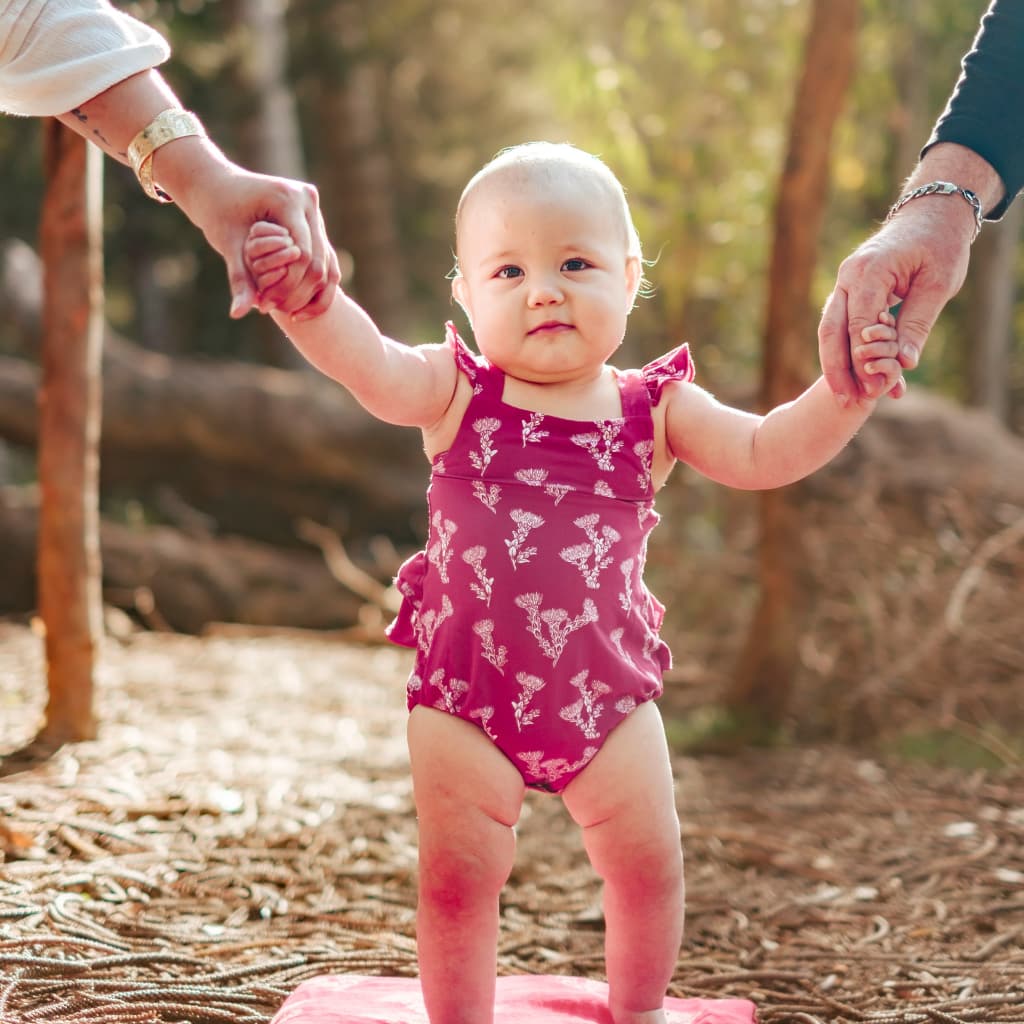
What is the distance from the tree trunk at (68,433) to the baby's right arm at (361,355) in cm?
207

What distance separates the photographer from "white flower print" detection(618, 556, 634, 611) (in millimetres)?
2035

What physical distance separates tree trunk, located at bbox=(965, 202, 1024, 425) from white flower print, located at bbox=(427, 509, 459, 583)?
8.79 m

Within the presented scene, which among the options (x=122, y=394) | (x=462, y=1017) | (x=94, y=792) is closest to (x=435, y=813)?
(x=462, y=1017)

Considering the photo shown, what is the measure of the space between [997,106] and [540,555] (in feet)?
3.70

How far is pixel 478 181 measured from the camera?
2068 millimetres

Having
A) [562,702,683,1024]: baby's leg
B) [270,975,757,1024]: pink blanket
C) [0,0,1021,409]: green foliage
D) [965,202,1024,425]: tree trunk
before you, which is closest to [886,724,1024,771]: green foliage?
[0,0,1021,409]: green foliage

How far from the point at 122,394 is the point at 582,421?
5.81 metres

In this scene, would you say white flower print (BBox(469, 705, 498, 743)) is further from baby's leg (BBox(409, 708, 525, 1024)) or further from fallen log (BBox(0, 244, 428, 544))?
fallen log (BBox(0, 244, 428, 544))

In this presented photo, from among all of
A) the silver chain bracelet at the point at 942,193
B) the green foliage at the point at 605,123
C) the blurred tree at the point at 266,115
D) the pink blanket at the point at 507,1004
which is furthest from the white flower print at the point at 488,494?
the blurred tree at the point at 266,115

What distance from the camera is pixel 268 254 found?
1702 millimetres

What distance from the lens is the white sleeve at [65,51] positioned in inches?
75.8

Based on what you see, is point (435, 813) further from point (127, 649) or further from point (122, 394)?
point (122, 394)

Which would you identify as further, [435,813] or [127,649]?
[127,649]

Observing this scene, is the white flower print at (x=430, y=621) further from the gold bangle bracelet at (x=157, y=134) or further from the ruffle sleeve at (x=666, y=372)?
the gold bangle bracelet at (x=157, y=134)
